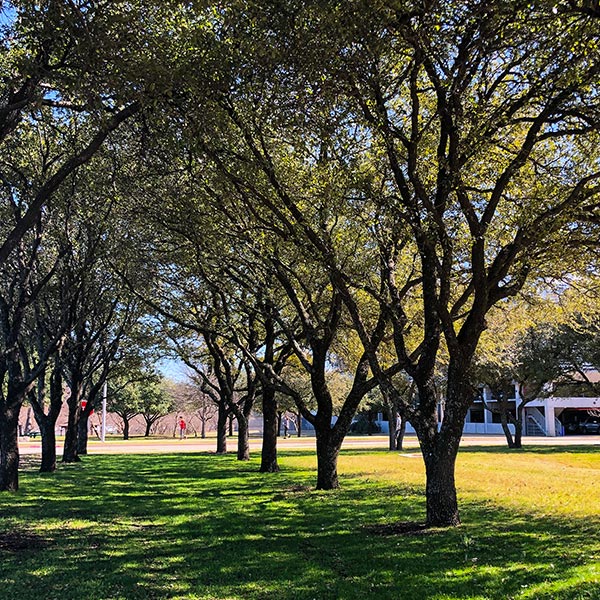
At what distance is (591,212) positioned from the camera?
30.8 ft

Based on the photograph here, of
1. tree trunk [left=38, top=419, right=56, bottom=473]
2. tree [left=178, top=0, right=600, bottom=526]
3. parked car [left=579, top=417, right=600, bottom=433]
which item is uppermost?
tree [left=178, top=0, right=600, bottom=526]

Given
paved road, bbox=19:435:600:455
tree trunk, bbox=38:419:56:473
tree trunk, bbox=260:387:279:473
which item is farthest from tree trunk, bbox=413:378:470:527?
paved road, bbox=19:435:600:455

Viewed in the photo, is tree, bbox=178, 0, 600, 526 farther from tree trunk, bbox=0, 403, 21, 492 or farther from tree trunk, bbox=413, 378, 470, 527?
tree trunk, bbox=0, 403, 21, 492

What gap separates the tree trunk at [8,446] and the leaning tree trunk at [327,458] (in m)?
7.16

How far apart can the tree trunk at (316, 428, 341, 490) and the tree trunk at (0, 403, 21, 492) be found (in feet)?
23.5

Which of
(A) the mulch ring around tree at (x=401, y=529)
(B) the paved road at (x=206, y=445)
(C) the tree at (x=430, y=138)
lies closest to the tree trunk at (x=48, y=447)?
(C) the tree at (x=430, y=138)

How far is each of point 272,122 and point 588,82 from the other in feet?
13.8

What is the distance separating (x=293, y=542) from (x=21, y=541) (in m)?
4.06

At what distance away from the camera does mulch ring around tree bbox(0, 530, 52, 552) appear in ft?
28.0

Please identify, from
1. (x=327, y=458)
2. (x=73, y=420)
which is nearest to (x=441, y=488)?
(x=327, y=458)

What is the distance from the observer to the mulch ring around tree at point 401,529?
905cm

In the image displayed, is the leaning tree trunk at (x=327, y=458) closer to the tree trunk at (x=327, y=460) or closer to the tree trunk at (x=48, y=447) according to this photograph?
the tree trunk at (x=327, y=460)

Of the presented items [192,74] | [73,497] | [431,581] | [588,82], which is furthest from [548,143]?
[73,497]

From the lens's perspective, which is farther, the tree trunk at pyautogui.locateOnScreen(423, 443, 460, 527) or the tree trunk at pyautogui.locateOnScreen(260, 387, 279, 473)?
the tree trunk at pyautogui.locateOnScreen(260, 387, 279, 473)
